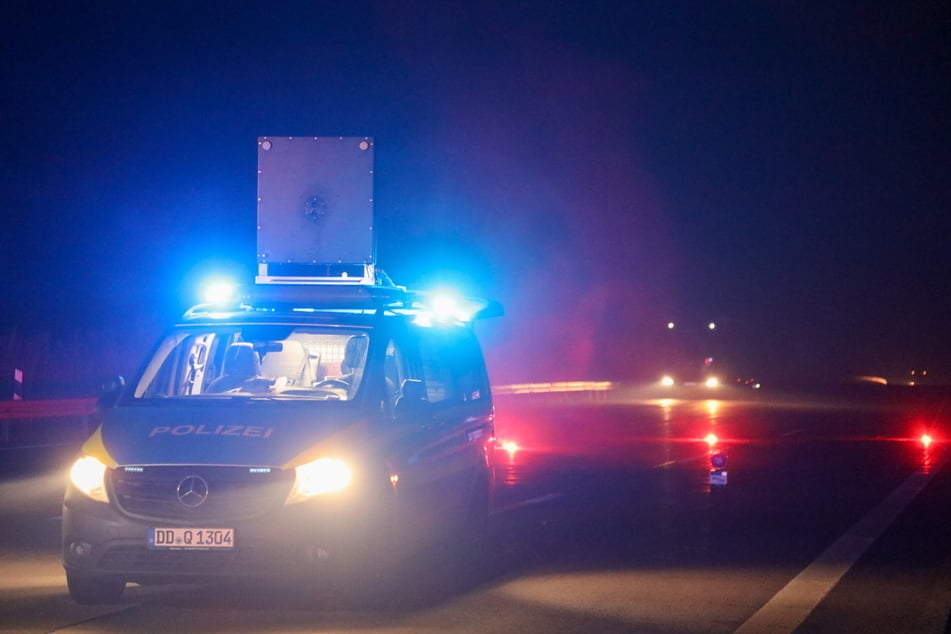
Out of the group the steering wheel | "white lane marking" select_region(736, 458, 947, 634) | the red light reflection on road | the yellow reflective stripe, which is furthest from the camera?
the red light reflection on road

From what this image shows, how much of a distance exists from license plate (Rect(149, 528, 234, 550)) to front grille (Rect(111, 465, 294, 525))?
0.23 ft

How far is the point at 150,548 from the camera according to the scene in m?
8.13

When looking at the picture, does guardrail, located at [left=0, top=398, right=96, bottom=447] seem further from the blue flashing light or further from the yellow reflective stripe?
the yellow reflective stripe

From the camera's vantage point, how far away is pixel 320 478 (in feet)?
27.2

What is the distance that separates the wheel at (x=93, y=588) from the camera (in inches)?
331

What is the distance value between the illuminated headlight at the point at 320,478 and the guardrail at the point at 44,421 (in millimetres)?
17373

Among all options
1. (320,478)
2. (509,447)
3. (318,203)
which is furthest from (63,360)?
(320,478)

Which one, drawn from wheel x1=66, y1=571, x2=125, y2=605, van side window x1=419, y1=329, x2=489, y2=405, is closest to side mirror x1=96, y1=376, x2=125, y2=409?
wheel x1=66, y1=571, x2=125, y2=605

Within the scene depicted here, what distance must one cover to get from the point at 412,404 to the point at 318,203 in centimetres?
256

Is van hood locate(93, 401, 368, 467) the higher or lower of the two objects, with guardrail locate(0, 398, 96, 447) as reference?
higher

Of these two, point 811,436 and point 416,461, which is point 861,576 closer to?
point 416,461

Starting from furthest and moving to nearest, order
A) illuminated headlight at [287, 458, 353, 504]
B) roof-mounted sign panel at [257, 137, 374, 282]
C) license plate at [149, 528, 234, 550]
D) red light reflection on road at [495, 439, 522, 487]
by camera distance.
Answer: red light reflection on road at [495, 439, 522, 487]
roof-mounted sign panel at [257, 137, 374, 282]
illuminated headlight at [287, 458, 353, 504]
license plate at [149, 528, 234, 550]

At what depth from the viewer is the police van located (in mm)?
8148

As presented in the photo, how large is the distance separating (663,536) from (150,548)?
240 inches
